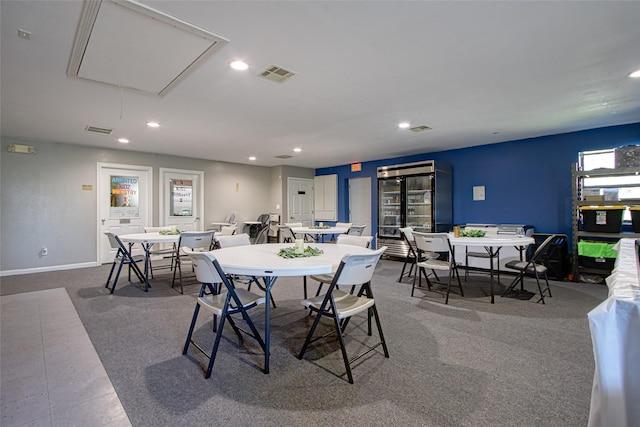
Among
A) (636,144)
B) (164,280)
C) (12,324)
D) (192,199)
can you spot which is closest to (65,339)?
(12,324)

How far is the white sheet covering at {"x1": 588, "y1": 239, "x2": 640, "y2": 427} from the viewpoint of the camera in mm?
830

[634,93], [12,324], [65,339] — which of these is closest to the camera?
[65,339]

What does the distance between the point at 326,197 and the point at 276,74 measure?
19.7 feet

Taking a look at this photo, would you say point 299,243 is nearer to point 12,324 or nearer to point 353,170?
point 12,324

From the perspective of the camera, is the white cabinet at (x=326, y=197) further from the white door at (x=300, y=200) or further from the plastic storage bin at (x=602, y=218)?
the plastic storage bin at (x=602, y=218)

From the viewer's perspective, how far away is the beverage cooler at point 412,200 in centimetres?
602

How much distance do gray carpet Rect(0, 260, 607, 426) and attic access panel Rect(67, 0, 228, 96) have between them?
7.75ft

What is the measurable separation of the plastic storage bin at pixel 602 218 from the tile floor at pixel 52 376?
5979mm

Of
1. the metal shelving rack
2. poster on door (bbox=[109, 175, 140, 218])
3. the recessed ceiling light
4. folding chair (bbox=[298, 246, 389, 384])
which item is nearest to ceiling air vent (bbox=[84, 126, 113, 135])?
poster on door (bbox=[109, 175, 140, 218])

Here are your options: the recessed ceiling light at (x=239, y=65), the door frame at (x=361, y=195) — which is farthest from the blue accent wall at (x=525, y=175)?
the recessed ceiling light at (x=239, y=65)

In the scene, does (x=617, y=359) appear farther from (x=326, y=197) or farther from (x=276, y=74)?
(x=326, y=197)

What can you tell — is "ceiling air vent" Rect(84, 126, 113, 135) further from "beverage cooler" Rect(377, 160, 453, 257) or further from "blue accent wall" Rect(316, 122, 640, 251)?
"blue accent wall" Rect(316, 122, 640, 251)

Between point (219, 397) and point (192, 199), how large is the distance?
6241 millimetres

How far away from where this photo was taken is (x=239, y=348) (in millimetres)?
2451
